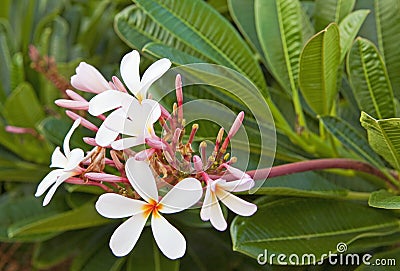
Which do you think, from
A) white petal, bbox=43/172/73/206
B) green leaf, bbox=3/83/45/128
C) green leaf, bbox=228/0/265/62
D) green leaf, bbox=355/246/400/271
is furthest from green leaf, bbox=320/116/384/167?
green leaf, bbox=3/83/45/128

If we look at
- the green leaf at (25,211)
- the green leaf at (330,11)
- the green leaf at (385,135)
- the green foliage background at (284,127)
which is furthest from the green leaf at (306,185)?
the green leaf at (25,211)

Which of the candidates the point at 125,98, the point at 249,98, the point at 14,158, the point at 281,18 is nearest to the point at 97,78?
the point at 125,98

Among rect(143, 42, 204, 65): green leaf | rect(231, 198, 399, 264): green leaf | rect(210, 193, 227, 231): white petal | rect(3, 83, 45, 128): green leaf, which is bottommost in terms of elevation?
rect(3, 83, 45, 128): green leaf

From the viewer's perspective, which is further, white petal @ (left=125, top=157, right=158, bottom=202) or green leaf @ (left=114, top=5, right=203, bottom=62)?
green leaf @ (left=114, top=5, right=203, bottom=62)

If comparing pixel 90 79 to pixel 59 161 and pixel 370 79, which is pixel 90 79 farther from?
pixel 370 79

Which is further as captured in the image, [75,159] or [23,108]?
[23,108]

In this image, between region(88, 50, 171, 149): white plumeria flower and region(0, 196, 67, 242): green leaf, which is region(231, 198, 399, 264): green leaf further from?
region(0, 196, 67, 242): green leaf

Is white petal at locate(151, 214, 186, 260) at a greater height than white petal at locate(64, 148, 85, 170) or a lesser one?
lesser

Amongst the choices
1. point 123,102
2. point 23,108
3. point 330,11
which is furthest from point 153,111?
point 23,108
